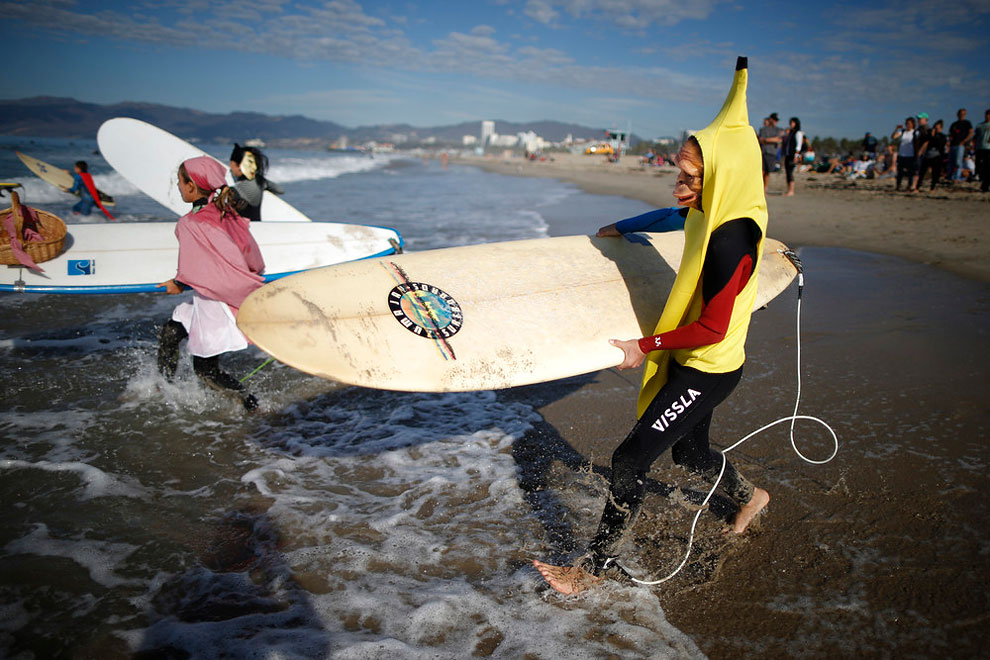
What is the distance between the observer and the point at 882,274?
22.3 ft

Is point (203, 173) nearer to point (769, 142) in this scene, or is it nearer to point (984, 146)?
point (769, 142)

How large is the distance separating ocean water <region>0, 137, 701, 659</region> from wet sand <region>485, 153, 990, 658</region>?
270mm

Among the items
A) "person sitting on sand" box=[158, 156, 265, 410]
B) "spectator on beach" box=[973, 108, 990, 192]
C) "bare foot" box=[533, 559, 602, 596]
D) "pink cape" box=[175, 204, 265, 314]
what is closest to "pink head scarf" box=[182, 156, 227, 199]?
"person sitting on sand" box=[158, 156, 265, 410]

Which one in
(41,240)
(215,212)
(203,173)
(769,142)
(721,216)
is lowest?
(41,240)

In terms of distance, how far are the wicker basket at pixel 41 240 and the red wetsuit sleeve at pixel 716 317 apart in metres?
5.77

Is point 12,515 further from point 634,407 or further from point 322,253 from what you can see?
point 322,253

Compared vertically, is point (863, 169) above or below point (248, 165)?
above

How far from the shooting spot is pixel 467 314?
9.09 feet

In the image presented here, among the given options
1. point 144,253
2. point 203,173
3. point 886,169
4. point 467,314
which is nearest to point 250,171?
point 144,253

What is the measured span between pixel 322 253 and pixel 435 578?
530 centimetres

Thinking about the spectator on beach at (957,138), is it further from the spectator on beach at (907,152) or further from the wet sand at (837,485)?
the wet sand at (837,485)

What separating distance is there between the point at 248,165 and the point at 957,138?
55.3 feet

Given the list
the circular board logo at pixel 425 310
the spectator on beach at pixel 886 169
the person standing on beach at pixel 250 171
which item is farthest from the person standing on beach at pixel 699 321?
the spectator on beach at pixel 886 169

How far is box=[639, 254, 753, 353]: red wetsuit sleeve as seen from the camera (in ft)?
6.01
